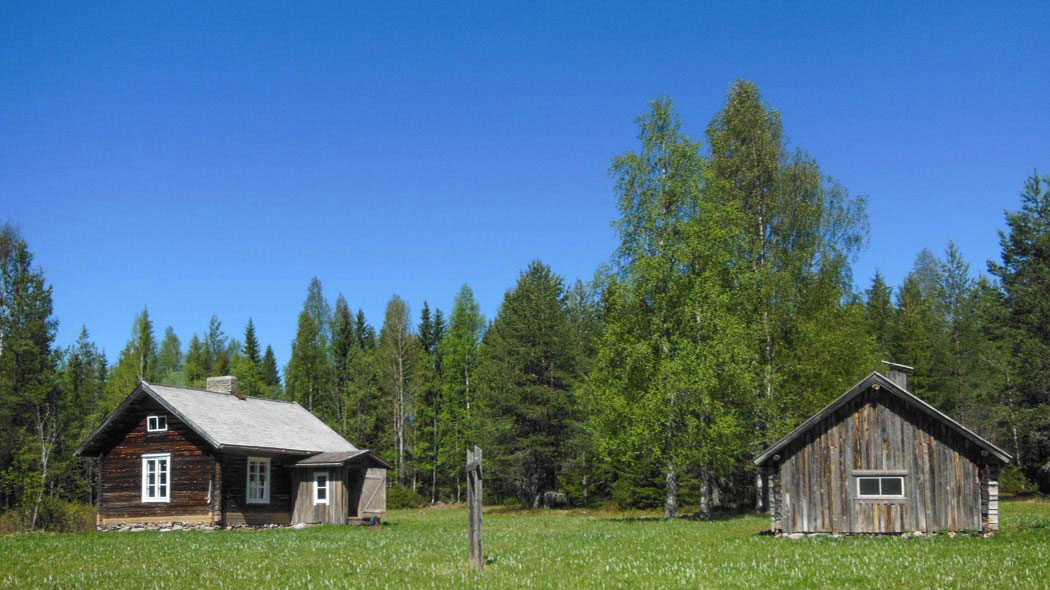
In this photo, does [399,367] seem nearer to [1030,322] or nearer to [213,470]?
[213,470]

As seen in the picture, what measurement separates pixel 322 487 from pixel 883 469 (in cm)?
2706

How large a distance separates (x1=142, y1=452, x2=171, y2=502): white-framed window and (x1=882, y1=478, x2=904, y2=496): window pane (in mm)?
32123

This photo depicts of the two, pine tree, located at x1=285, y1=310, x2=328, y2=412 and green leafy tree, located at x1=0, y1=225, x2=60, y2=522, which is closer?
green leafy tree, located at x1=0, y1=225, x2=60, y2=522

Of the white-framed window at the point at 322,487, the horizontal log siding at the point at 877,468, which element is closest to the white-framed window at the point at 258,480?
the white-framed window at the point at 322,487

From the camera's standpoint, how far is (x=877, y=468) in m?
28.5

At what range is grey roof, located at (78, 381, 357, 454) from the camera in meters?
42.7

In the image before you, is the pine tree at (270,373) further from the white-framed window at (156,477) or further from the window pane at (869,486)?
the window pane at (869,486)

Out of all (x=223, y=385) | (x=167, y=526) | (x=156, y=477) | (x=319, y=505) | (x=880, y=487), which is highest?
(x=223, y=385)

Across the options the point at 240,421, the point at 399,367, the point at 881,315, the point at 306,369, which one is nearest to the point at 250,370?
the point at 306,369

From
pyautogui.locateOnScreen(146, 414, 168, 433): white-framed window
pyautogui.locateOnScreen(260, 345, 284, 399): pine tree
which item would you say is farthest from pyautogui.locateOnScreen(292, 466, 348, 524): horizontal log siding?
pyautogui.locateOnScreen(260, 345, 284, 399): pine tree

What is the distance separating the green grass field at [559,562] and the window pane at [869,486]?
226cm

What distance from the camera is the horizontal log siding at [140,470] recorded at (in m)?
42.6

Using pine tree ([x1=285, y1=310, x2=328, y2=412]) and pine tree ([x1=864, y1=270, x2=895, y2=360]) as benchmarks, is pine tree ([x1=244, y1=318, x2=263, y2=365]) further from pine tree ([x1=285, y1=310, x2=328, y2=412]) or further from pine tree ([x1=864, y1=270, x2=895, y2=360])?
pine tree ([x1=864, y1=270, x2=895, y2=360])

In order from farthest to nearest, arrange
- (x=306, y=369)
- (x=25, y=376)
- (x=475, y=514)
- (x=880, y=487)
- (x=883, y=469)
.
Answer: (x=306, y=369) < (x=25, y=376) < (x=880, y=487) < (x=883, y=469) < (x=475, y=514)
